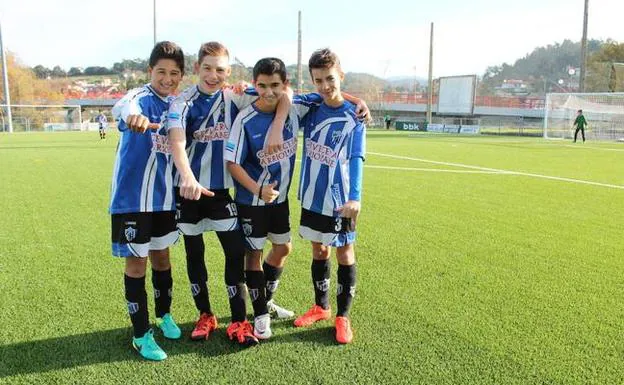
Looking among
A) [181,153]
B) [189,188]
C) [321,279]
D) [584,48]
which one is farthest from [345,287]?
[584,48]

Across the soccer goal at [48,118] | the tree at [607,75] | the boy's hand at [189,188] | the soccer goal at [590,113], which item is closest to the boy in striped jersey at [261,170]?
the boy's hand at [189,188]

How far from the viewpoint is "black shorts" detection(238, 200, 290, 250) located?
316 centimetres

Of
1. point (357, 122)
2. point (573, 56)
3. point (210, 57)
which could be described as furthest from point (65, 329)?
point (573, 56)

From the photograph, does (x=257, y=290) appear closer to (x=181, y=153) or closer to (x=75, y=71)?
(x=181, y=153)

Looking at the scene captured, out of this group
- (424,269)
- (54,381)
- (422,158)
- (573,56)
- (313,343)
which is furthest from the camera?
(573,56)

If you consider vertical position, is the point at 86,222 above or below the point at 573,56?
below

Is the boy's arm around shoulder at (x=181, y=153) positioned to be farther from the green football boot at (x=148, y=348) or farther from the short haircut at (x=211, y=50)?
the green football boot at (x=148, y=348)

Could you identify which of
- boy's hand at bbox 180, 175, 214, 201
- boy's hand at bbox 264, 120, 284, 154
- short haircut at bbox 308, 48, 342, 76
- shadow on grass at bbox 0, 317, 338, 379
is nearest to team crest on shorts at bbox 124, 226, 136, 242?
boy's hand at bbox 180, 175, 214, 201

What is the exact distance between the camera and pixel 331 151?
318 centimetres

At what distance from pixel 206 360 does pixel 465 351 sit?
1.51 meters

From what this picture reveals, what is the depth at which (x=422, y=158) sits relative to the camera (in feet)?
51.6

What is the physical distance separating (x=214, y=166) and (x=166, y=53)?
0.71 meters

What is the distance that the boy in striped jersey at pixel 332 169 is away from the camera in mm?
3154

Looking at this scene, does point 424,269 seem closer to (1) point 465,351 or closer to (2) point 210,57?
(1) point 465,351
